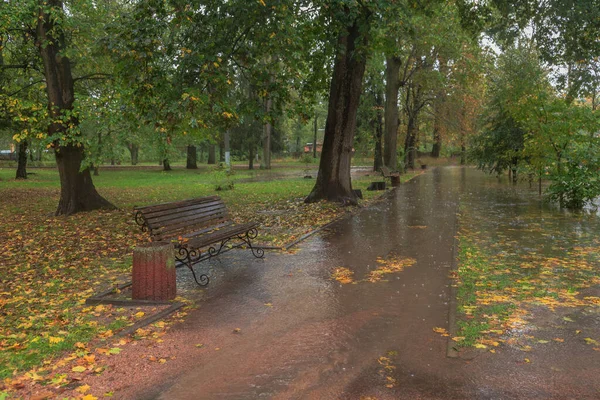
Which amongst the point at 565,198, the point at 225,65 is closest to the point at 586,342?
the point at 225,65

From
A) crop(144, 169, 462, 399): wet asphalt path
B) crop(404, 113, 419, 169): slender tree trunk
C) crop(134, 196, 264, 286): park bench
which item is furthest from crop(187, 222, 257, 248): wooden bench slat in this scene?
crop(404, 113, 419, 169): slender tree trunk

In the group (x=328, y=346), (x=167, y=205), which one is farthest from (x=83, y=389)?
(x=167, y=205)

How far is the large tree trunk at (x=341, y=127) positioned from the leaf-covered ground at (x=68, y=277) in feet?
2.58

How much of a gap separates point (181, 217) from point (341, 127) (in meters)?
8.45

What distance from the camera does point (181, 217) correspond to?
313 inches

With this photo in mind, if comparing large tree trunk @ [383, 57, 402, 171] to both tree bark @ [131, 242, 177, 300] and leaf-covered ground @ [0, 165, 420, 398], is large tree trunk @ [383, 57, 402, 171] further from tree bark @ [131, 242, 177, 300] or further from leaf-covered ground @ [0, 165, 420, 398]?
tree bark @ [131, 242, 177, 300]

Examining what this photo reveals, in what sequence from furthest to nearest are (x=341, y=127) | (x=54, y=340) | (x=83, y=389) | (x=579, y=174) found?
(x=341, y=127) → (x=579, y=174) → (x=54, y=340) → (x=83, y=389)

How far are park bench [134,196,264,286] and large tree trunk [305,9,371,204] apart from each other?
648 centimetres

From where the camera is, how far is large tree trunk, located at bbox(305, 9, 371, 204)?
591 inches

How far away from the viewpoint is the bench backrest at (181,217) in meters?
7.27

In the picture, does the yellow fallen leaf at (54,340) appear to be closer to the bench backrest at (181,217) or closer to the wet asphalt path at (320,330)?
the wet asphalt path at (320,330)

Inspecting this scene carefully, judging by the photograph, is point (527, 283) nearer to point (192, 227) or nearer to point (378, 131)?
point (192, 227)

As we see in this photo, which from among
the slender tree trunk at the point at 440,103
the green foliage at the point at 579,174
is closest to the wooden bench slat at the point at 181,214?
the green foliage at the point at 579,174

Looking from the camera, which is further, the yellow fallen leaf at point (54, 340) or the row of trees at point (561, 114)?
the row of trees at point (561, 114)
